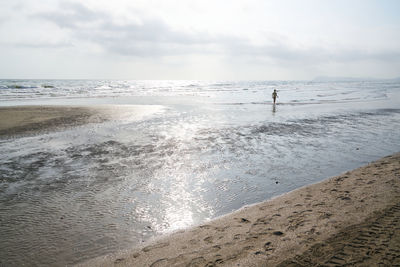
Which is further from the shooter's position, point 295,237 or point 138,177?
point 138,177

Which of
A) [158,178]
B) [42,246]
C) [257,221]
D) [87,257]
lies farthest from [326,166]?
[42,246]

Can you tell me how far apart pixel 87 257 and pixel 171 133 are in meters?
10.3

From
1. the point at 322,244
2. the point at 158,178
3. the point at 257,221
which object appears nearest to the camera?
the point at 322,244

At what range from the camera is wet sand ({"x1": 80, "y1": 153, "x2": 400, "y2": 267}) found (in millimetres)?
3701

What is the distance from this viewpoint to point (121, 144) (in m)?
12.0

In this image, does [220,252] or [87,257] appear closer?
[220,252]

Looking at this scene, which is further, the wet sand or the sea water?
→ the sea water

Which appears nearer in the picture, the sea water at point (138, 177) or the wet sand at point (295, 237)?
the wet sand at point (295, 237)

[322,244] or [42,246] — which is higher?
[322,244]

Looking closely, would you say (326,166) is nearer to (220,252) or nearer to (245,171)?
(245,171)

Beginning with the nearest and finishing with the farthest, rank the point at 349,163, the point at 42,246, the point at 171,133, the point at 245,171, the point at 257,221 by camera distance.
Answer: the point at 42,246, the point at 257,221, the point at 245,171, the point at 349,163, the point at 171,133

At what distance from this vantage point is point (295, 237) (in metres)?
4.27

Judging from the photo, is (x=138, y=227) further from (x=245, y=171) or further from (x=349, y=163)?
(x=349, y=163)

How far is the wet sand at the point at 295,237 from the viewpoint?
3701 mm
